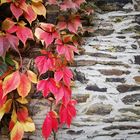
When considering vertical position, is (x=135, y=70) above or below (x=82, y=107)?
above

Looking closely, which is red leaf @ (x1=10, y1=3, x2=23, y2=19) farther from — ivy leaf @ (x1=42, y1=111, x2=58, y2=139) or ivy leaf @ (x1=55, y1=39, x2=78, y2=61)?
ivy leaf @ (x1=42, y1=111, x2=58, y2=139)

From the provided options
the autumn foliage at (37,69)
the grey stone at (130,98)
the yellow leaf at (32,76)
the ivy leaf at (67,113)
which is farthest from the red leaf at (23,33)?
the grey stone at (130,98)

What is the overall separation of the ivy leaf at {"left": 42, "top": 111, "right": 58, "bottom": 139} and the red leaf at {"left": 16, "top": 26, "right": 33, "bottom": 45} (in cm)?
60

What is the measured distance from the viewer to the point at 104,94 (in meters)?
2.38

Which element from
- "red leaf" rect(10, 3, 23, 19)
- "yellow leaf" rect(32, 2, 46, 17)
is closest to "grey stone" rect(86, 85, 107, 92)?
"yellow leaf" rect(32, 2, 46, 17)

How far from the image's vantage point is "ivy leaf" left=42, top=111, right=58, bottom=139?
2.16 metres

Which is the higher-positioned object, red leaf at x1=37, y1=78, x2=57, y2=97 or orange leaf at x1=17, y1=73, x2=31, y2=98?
orange leaf at x1=17, y1=73, x2=31, y2=98

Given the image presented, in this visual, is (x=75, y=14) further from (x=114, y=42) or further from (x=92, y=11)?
(x=114, y=42)

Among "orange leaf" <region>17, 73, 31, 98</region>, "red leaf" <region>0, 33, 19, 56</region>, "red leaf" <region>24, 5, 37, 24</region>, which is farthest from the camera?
"red leaf" <region>24, 5, 37, 24</region>

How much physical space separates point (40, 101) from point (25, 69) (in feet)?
0.96

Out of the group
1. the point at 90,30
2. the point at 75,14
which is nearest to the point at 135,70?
the point at 90,30

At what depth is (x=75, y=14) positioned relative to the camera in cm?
244

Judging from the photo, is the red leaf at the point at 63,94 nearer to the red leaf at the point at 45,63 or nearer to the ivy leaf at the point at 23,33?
the red leaf at the point at 45,63

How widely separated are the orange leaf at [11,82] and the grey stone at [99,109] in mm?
686
